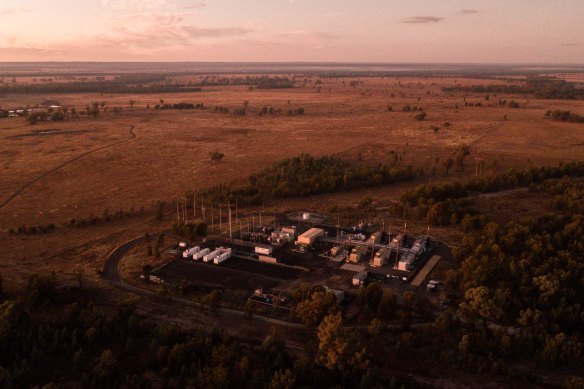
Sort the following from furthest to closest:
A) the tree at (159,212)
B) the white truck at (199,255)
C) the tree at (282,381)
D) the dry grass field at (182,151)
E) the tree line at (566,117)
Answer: the tree line at (566,117), the tree at (159,212), the dry grass field at (182,151), the white truck at (199,255), the tree at (282,381)

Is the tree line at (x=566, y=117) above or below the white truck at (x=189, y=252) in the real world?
above

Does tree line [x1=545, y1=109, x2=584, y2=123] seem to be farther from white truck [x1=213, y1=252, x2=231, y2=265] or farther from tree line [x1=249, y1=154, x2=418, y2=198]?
white truck [x1=213, y1=252, x2=231, y2=265]

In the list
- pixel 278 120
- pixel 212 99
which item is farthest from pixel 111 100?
pixel 278 120

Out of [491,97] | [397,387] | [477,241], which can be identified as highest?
[491,97]

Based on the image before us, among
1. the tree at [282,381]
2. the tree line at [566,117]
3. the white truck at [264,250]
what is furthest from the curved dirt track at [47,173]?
the tree line at [566,117]

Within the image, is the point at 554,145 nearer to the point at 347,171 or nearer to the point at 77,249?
the point at 347,171

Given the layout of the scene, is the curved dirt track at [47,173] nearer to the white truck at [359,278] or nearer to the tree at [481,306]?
the white truck at [359,278]

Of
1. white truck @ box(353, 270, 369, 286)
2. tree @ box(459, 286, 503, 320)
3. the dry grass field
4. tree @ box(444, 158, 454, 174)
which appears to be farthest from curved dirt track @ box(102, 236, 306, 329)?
tree @ box(444, 158, 454, 174)

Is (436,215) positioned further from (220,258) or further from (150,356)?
(150,356)
